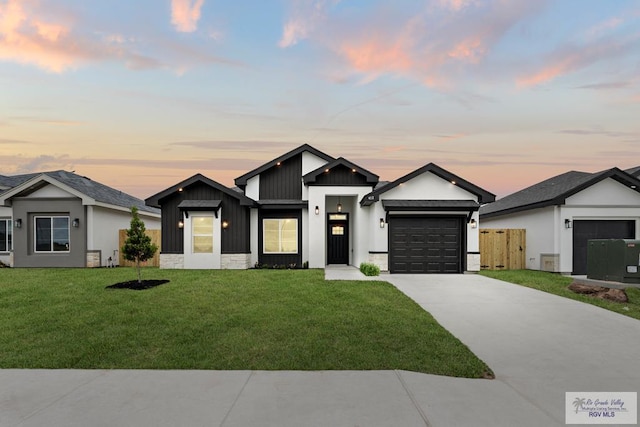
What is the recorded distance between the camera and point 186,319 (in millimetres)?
7172

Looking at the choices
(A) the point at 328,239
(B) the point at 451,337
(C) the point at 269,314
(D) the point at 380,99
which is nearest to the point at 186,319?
(C) the point at 269,314

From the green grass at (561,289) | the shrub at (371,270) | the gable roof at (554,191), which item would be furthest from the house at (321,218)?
the gable roof at (554,191)

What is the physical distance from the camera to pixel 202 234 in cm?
1616

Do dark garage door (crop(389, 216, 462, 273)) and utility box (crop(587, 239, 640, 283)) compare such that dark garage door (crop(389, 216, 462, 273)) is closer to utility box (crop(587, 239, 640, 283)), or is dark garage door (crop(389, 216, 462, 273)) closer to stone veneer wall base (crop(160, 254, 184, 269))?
utility box (crop(587, 239, 640, 283))

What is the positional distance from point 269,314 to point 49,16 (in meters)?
12.6

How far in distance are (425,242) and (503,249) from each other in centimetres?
541

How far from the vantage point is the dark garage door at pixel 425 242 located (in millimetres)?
14664

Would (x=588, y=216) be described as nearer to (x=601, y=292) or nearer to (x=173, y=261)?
(x=601, y=292)

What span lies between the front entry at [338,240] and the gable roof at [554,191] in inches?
357

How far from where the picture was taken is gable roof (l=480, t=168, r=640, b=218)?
49.6 ft

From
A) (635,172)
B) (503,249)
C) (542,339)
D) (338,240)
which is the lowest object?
(542,339)

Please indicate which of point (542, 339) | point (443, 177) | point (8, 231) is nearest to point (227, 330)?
point (542, 339)

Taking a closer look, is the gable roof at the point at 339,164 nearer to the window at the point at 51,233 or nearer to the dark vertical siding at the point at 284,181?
the dark vertical siding at the point at 284,181

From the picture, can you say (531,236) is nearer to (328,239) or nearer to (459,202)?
(459,202)
